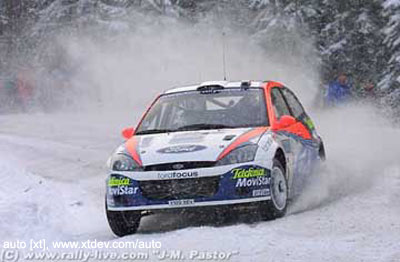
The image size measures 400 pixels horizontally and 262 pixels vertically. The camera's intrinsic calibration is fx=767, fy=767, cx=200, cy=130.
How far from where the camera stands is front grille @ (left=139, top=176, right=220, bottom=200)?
7.30 metres

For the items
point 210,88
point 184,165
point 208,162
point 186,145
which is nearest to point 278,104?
point 210,88

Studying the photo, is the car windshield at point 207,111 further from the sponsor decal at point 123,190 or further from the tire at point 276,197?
the sponsor decal at point 123,190

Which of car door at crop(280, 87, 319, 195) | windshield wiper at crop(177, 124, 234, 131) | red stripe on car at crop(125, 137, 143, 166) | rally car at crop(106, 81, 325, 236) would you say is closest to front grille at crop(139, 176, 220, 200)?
rally car at crop(106, 81, 325, 236)

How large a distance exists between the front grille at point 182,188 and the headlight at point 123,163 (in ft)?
0.71

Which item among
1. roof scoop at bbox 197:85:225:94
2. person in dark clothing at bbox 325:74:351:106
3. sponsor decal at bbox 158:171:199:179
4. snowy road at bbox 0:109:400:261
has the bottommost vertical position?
person in dark clothing at bbox 325:74:351:106

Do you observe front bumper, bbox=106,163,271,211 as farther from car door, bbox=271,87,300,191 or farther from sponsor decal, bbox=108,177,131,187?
car door, bbox=271,87,300,191

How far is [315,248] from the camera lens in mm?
6000

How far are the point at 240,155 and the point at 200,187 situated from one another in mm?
501

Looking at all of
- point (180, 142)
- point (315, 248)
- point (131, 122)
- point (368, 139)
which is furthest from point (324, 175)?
point (131, 122)

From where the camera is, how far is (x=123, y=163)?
25.0ft

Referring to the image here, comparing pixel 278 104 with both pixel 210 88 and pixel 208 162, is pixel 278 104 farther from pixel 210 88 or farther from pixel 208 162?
pixel 208 162

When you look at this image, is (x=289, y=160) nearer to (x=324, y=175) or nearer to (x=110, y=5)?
(x=324, y=175)

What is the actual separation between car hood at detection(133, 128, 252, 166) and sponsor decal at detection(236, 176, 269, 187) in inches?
12.8

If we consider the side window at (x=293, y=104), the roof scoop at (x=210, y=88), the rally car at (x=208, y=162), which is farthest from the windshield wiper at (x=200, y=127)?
the side window at (x=293, y=104)
